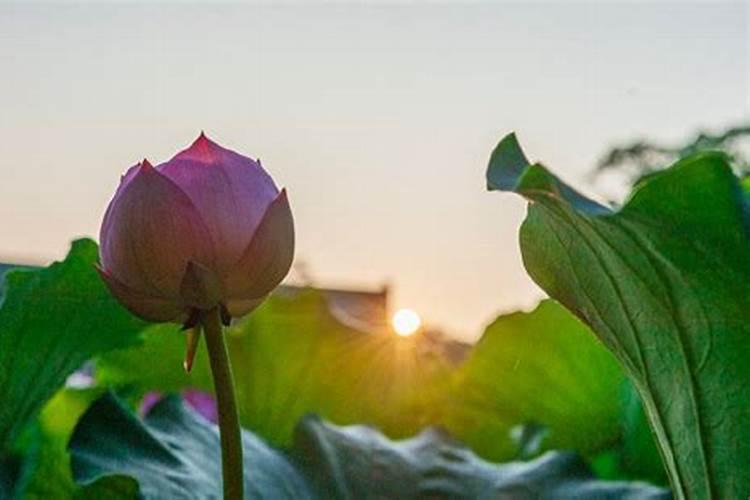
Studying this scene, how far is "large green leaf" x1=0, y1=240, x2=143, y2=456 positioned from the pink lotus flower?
0.52 ft

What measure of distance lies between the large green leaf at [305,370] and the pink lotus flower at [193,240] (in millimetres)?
396

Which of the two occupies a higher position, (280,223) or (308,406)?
(280,223)

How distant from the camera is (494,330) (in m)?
0.91

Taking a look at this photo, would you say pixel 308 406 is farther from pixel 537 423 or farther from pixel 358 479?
pixel 358 479

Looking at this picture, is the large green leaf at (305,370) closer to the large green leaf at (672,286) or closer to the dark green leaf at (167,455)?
the dark green leaf at (167,455)

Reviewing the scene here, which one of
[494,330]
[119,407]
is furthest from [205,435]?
[494,330]

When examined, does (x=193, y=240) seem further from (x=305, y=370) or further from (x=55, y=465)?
(x=305, y=370)

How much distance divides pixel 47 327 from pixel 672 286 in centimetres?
29

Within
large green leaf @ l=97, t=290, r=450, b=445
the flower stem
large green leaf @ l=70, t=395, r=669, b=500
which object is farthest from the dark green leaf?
large green leaf @ l=97, t=290, r=450, b=445

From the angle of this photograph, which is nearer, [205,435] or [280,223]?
[280,223]

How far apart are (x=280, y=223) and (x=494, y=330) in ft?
1.52

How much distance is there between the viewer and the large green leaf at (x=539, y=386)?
0.84 m

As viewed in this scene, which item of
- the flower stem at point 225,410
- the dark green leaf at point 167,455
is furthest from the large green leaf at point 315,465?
the flower stem at point 225,410

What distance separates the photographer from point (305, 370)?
886 mm
